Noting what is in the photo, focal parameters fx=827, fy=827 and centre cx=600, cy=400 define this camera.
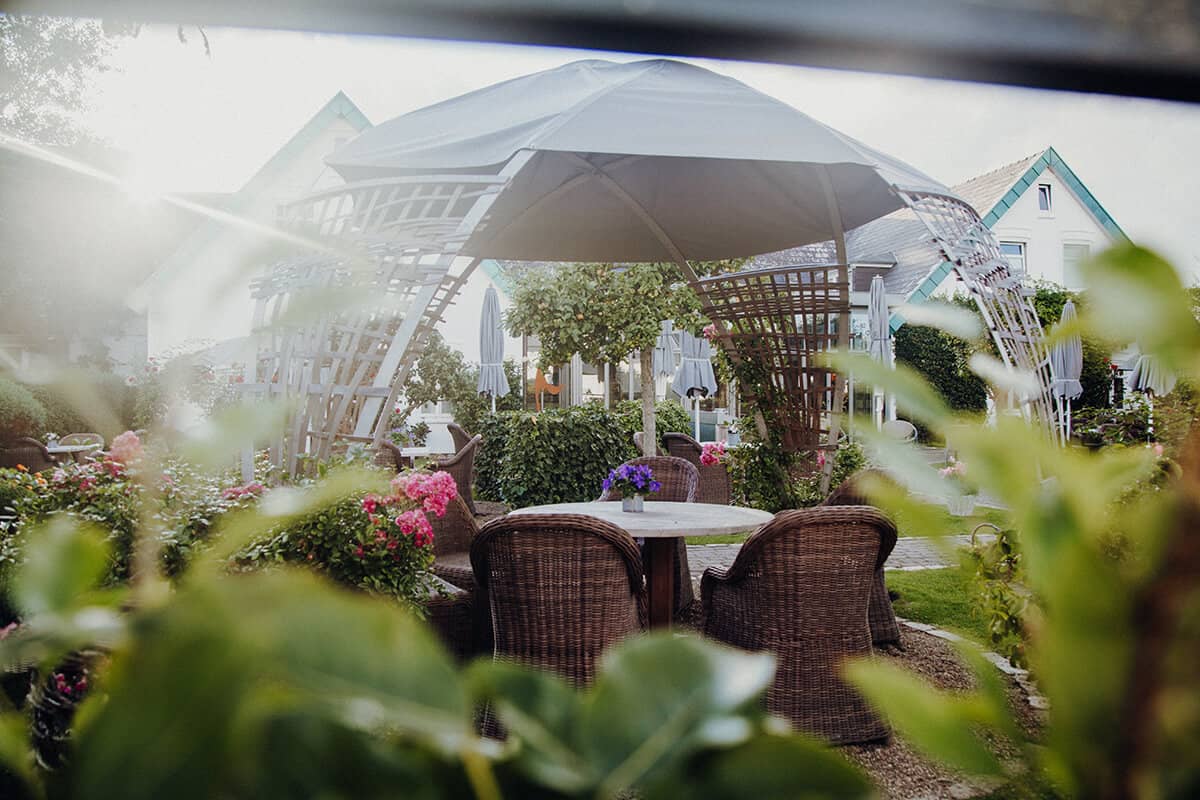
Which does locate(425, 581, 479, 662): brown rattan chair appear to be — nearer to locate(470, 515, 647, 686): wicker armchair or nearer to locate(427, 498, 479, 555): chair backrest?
locate(470, 515, 647, 686): wicker armchair

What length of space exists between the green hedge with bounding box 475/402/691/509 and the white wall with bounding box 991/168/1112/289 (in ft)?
47.7

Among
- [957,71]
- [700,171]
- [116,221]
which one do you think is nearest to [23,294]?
[116,221]

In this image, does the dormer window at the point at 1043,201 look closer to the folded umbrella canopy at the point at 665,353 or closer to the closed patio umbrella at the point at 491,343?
the folded umbrella canopy at the point at 665,353

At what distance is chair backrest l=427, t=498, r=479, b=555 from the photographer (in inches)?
200

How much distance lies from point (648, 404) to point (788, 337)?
4.47 m

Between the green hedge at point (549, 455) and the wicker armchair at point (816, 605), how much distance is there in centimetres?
520

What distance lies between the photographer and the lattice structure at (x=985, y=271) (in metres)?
4.61

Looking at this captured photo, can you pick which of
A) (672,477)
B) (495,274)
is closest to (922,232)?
(495,274)

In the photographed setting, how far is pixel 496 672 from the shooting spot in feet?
0.90

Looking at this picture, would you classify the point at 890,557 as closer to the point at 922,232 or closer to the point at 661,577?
the point at 661,577

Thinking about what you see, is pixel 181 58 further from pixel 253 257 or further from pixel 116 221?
pixel 116 221

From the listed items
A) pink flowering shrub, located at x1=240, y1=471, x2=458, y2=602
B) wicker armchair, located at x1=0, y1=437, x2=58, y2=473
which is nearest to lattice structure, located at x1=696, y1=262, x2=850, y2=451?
pink flowering shrub, located at x1=240, y1=471, x2=458, y2=602

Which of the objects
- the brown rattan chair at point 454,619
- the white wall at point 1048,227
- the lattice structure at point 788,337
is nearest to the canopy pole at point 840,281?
the lattice structure at point 788,337

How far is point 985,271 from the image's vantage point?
474cm
